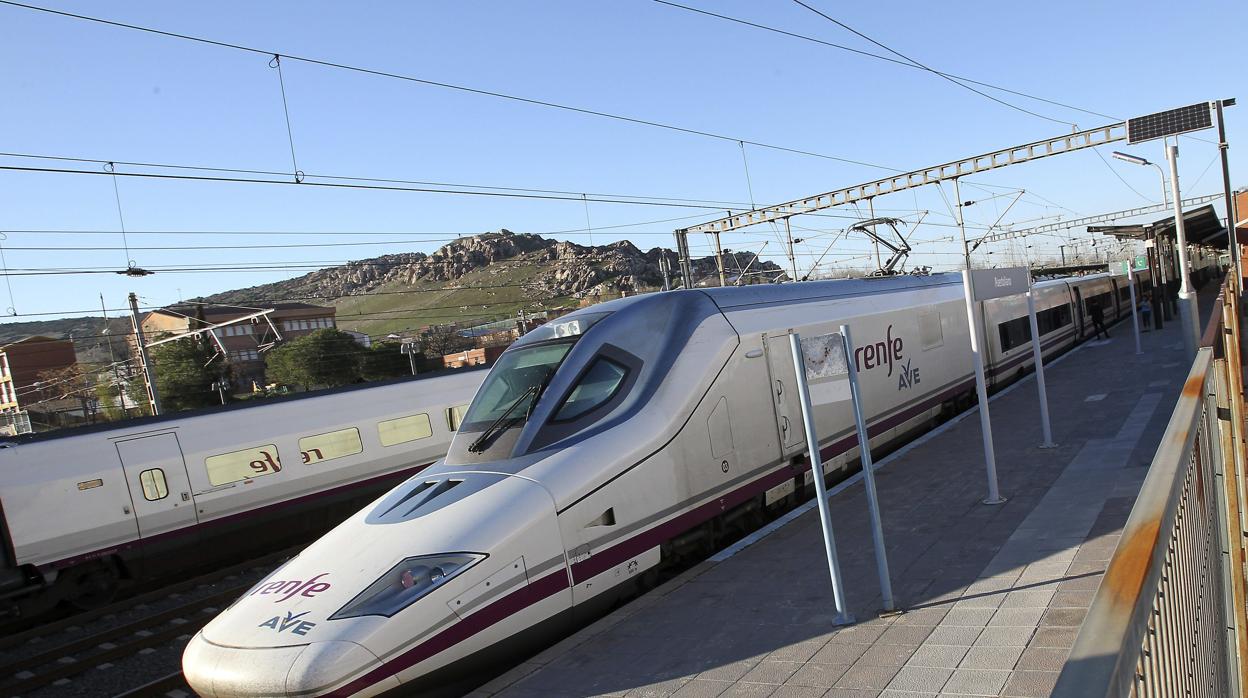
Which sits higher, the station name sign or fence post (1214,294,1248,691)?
the station name sign

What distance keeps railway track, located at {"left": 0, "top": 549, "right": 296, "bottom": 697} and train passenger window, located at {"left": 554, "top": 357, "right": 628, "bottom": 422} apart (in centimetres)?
445

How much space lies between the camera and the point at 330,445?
13.6m

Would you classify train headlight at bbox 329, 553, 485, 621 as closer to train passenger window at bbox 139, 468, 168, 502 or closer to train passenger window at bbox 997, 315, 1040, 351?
train passenger window at bbox 139, 468, 168, 502

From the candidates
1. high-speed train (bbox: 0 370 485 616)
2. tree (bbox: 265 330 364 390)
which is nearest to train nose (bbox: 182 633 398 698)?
high-speed train (bbox: 0 370 485 616)

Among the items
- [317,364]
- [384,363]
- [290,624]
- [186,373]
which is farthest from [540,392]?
[317,364]

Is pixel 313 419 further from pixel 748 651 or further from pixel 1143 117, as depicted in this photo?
pixel 1143 117

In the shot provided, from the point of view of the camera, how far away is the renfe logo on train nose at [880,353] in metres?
11.1

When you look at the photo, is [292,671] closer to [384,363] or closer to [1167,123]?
[1167,123]

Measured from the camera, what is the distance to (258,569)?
12312 millimetres

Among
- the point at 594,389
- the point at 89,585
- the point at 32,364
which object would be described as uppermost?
the point at 32,364

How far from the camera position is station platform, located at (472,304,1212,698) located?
4895 millimetres

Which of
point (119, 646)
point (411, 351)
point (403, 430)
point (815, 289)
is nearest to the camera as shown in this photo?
point (119, 646)

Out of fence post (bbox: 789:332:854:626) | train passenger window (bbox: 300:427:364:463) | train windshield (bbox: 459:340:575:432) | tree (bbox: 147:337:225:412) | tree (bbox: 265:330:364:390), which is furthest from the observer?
tree (bbox: 265:330:364:390)

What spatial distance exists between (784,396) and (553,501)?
144 inches
